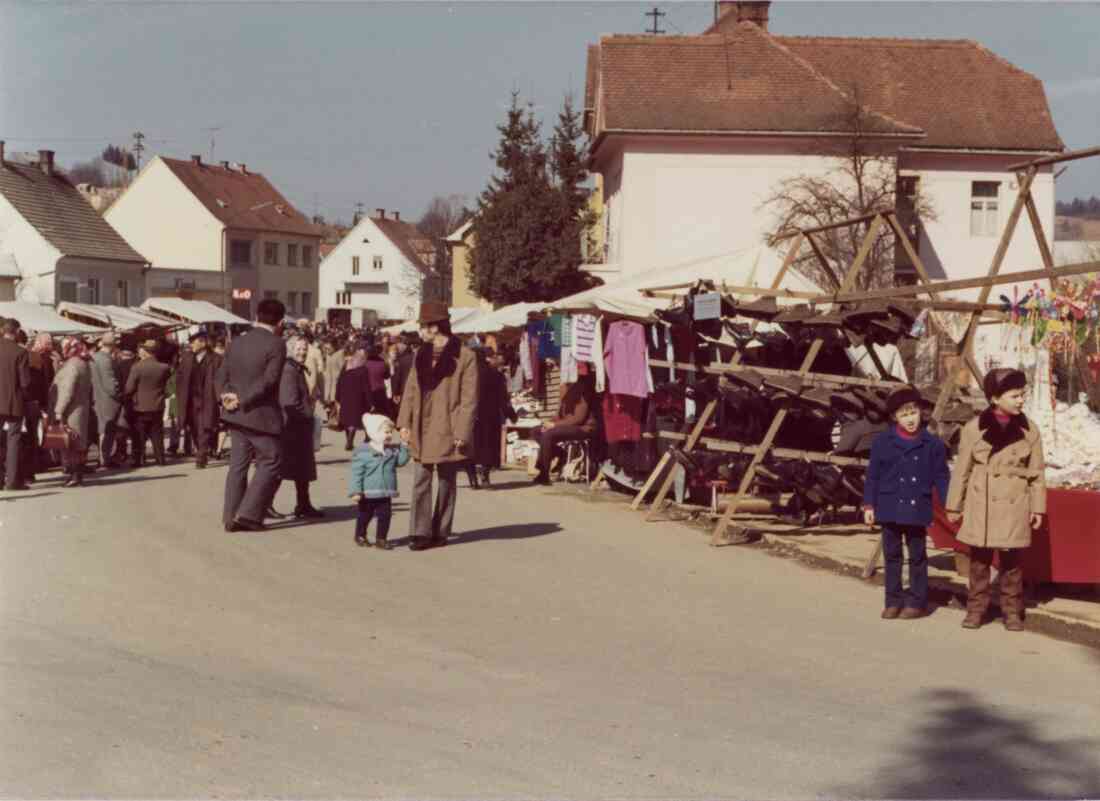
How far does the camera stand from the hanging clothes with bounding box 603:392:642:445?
18.5 metres

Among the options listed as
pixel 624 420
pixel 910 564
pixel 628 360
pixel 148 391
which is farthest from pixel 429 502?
pixel 148 391

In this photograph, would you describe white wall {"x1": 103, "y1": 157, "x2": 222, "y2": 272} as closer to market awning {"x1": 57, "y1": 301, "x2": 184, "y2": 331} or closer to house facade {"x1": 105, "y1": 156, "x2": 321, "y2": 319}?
house facade {"x1": 105, "y1": 156, "x2": 321, "y2": 319}

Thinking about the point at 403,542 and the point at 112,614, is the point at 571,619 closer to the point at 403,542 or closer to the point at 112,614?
the point at 112,614

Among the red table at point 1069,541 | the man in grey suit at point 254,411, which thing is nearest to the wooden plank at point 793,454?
the red table at point 1069,541

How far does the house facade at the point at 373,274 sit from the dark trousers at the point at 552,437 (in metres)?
93.9

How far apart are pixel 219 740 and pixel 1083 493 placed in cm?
682

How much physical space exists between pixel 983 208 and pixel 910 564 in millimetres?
39720

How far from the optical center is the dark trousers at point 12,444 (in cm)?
1802

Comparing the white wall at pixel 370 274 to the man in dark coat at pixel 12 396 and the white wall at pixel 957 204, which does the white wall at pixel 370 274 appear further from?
the man in dark coat at pixel 12 396

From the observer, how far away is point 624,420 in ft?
61.1

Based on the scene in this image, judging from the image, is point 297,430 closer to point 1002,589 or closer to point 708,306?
point 708,306

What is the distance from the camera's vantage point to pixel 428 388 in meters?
13.2

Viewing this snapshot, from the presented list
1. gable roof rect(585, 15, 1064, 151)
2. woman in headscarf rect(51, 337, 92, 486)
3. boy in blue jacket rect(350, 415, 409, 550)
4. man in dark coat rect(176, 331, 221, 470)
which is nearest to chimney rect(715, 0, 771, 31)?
gable roof rect(585, 15, 1064, 151)

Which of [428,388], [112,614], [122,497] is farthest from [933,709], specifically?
[122,497]
